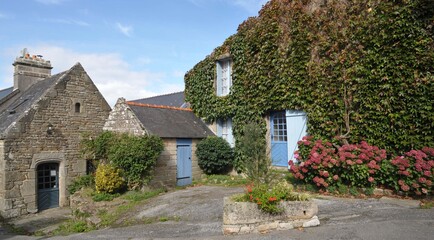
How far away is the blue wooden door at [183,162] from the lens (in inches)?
486

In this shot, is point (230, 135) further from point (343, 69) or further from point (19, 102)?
point (19, 102)

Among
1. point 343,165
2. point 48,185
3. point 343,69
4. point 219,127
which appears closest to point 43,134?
point 48,185

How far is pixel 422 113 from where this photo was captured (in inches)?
322

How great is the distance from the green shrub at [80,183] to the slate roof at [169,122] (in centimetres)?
381

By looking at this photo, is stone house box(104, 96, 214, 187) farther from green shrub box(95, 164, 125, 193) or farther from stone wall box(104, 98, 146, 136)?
green shrub box(95, 164, 125, 193)

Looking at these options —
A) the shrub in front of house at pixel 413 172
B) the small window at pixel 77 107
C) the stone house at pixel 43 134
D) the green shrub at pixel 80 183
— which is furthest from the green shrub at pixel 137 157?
the shrub in front of house at pixel 413 172

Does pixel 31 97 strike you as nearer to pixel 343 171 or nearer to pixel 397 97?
pixel 343 171

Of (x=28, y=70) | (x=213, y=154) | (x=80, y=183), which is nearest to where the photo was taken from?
(x=213, y=154)

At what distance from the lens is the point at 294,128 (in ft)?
36.3

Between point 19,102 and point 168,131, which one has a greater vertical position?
point 19,102

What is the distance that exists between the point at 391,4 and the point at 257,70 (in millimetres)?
4985

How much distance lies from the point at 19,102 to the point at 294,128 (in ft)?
40.1

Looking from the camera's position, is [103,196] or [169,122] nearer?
[103,196]

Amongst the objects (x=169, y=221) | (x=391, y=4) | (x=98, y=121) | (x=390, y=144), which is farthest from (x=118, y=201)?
(x=391, y=4)
